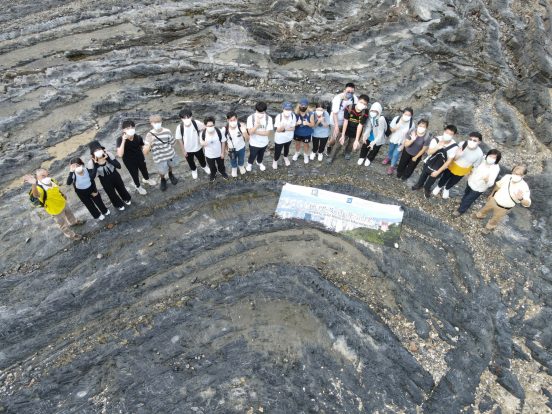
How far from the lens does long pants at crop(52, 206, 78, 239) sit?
27.4ft

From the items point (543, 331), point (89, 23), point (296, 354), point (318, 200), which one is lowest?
point (543, 331)

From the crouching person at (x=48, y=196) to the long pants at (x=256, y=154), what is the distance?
14.6ft

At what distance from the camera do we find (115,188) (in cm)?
897

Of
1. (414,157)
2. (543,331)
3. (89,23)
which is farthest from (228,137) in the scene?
(89,23)

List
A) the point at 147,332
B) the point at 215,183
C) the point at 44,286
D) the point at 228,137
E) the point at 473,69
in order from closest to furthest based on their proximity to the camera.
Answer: the point at 147,332 < the point at 44,286 < the point at 228,137 < the point at 215,183 < the point at 473,69

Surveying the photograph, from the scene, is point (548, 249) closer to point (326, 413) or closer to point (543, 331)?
point (543, 331)

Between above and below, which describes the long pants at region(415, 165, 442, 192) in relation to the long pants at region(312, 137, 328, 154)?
below

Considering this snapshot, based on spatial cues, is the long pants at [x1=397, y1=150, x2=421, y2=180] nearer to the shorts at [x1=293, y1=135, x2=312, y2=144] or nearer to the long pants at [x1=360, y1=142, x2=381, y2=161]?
the long pants at [x1=360, y1=142, x2=381, y2=161]

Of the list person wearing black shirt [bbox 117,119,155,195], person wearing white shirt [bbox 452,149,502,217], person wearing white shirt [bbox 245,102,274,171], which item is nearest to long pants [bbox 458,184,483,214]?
person wearing white shirt [bbox 452,149,502,217]

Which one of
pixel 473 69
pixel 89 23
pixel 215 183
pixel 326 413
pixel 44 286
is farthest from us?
pixel 89 23

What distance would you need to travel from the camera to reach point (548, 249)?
926cm

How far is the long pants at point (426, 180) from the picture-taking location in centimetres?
958

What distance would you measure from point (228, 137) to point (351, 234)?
12.3ft

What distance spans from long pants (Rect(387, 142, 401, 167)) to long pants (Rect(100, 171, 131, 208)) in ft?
22.4
